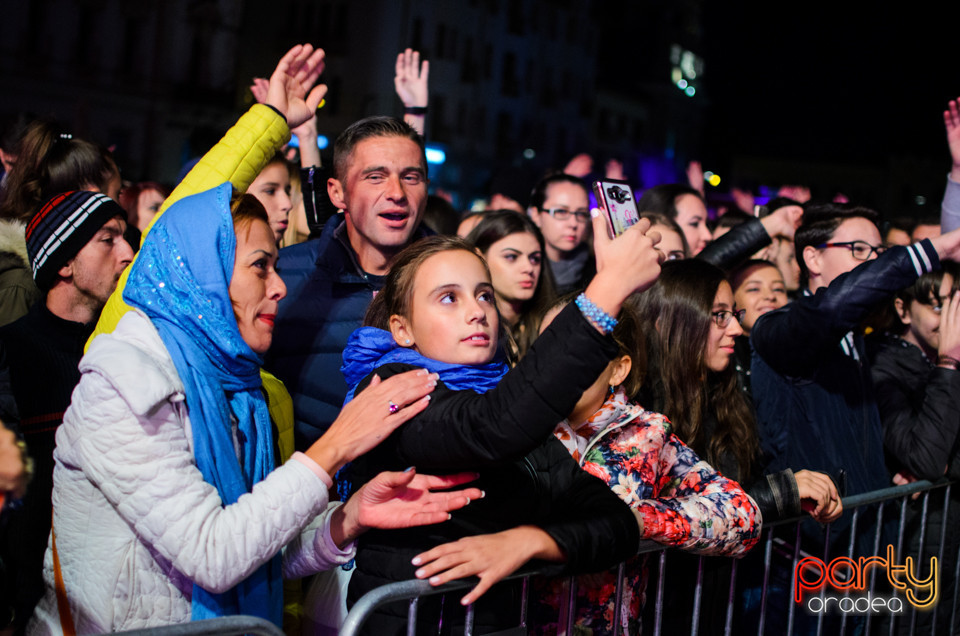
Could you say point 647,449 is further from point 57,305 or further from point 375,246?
point 57,305

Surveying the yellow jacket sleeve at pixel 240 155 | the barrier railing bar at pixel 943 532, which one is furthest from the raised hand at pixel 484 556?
the barrier railing bar at pixel 943 532

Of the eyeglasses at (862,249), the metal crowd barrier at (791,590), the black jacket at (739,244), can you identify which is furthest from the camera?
the black jacket at (739,244)

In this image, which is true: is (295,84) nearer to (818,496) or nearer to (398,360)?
(398,360)

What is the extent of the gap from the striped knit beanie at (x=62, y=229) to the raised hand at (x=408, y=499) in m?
1.76

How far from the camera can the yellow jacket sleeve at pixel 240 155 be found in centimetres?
279

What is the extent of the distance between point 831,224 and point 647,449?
2.10m

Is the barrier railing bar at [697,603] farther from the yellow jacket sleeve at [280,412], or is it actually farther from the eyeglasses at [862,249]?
the eyeglasses at [862,249]

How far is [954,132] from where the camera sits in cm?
488

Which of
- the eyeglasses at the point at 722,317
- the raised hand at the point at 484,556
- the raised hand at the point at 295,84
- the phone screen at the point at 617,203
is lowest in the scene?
the raised hand at the point at 484,556

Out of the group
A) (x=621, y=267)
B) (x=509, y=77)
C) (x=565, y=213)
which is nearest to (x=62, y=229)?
(x=621, y=267)

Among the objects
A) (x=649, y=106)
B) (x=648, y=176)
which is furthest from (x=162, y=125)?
(x=649, y=106)

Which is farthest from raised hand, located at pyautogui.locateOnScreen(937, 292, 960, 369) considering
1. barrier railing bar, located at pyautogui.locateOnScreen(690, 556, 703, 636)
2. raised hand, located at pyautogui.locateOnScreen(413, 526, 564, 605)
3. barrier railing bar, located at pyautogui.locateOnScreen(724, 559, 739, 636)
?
raised hand, located at pyautogui.locateOnScreen(413, 526, 564, 605)

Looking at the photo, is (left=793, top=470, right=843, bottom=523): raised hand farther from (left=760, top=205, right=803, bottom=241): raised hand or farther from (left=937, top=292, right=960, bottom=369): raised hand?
(left=760, top=205, right=803, bottom=241): raised hand

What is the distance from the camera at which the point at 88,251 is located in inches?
127
